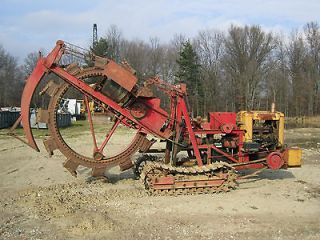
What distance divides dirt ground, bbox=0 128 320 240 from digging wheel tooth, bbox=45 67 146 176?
0.67m

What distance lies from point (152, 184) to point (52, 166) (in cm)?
574

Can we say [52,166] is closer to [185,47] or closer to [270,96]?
[185,47]

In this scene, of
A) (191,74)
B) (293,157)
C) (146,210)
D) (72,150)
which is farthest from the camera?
(191,74)

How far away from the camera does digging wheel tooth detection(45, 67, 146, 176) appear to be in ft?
34.6

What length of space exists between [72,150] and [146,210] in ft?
9.36

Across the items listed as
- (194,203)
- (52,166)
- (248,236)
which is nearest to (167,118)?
(194,203)

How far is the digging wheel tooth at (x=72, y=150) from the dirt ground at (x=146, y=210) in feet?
2.20

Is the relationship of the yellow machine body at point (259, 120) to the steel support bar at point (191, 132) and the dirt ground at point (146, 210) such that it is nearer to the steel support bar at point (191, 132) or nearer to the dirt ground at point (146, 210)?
the dirt ground at point (146, 210)

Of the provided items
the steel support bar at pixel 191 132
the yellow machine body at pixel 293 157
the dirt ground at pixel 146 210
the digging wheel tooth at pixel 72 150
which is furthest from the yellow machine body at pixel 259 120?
the digging wheel tooth at pixel 72 150

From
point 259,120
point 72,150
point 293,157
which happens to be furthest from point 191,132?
point 72,150

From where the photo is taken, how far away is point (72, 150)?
1069cm

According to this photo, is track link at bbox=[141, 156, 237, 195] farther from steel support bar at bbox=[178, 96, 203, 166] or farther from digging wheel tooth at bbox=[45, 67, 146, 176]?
digging wheel tooth at bbox=[45, 67, 146, 176]

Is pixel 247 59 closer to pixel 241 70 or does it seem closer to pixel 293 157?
pixel 241 70

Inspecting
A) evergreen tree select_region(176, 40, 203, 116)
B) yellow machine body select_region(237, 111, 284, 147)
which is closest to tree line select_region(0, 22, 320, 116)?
evergreen tree select_region(176, 40, 203, 116)
